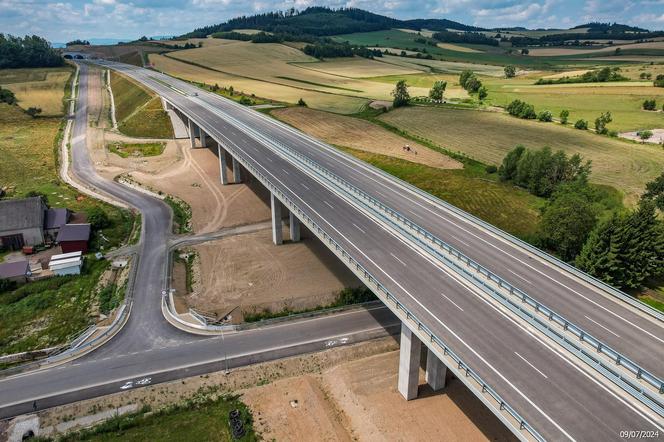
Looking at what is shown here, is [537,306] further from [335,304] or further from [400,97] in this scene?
[400,97]

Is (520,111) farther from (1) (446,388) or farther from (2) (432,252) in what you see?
(1) (446,388)

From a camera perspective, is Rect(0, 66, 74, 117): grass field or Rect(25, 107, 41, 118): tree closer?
Rect(25, 107, 41, 118): tree

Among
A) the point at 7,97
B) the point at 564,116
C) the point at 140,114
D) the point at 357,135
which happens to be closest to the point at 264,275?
the point at 357,135

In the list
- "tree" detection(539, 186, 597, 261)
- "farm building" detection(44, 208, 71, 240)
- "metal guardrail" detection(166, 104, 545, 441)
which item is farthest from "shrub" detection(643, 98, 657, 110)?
"farm building" detection(44, 208, 71, 240)

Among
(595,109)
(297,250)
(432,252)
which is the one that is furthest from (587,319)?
(595,109)

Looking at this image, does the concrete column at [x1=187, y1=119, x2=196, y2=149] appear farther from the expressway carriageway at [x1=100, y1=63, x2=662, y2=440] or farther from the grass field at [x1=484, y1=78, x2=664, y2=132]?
the grass field at [x1=484, y1=78, x2=664, y2=132]

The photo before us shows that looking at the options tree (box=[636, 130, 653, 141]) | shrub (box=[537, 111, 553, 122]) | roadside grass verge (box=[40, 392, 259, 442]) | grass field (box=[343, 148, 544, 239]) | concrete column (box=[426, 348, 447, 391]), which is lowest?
roadside grass verge (box=[40, 392, 259, 442])

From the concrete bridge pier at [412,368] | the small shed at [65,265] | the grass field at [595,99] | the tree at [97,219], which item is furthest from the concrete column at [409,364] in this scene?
the grass field at [595,99]
